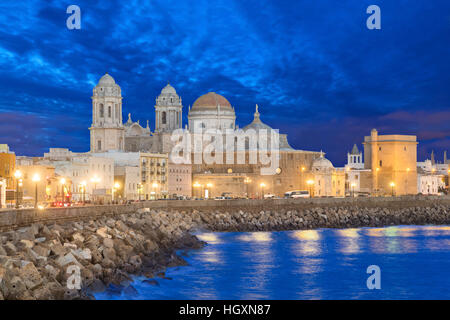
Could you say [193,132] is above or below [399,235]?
above

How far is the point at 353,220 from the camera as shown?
55.8 meters

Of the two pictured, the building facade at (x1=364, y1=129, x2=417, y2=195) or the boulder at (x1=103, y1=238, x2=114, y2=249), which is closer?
the boulder at (x1=103, y1=238, x2=114, y2=249)

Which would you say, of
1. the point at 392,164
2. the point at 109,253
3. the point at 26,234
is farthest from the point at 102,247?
the point at 392,164

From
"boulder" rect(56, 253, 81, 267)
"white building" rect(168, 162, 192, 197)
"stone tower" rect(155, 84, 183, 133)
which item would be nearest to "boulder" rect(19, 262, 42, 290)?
"boulder" rect(56, 253, 81, 267)

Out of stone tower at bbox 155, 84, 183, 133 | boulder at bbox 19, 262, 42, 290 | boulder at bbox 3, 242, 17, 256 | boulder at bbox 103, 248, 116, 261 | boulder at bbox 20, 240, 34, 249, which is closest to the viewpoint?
boulder at bbox 19, 262, 42, 290

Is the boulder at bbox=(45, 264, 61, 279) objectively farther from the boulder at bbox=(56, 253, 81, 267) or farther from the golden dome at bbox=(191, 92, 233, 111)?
the golden dome at bbox=(191, 92, 233, 111)

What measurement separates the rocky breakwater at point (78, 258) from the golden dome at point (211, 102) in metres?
52.2

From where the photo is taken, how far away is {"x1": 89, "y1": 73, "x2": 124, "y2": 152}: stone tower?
72438mm

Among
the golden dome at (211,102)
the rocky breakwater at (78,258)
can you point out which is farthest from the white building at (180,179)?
the rocky breakwater at (78,258)

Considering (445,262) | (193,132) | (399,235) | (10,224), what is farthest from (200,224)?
(193,132)

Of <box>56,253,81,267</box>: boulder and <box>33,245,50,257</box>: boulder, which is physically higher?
<box>33,245,50,257</box>: boulder

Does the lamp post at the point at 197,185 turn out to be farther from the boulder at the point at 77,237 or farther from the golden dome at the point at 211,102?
the boulder at the point at 77,237

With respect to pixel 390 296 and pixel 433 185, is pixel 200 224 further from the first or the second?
pixel 433 185
